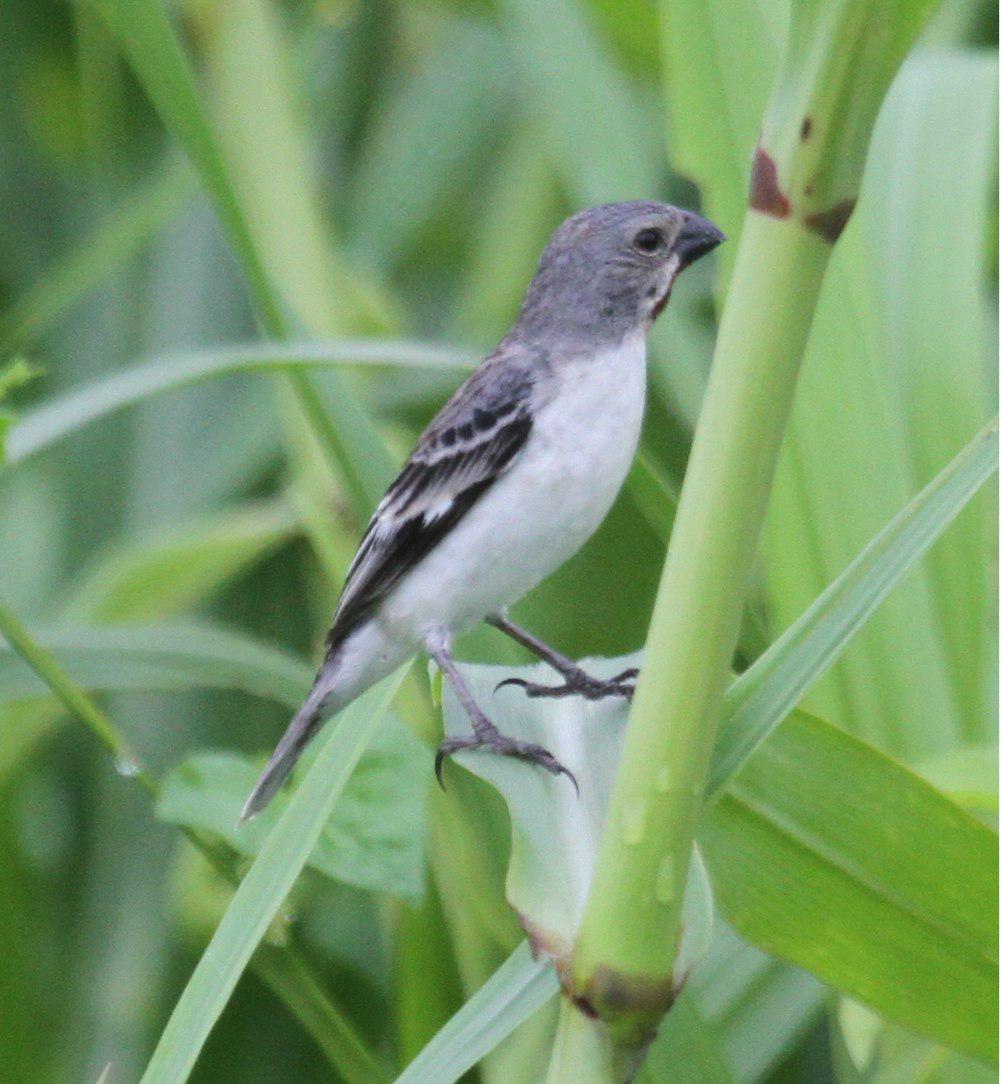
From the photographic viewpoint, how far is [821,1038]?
6.31 ft

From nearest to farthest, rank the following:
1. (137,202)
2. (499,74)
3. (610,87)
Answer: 1. (610,87)
2. (137,202)
3. (499,74)

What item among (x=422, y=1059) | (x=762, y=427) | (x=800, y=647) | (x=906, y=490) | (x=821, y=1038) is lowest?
(x=821, y=1038)

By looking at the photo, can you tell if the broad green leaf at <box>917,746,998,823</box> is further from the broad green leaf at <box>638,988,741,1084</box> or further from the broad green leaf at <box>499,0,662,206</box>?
the broad green leaf at <box>499,0,662,206</box>

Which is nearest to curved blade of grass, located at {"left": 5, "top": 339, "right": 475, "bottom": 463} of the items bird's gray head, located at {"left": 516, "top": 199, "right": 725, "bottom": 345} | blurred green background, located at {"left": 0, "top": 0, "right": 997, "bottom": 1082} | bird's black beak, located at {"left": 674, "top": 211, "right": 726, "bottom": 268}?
blurred green background, located at {"left": 0, "top": 0, "right": 997, "bottom": 1082}

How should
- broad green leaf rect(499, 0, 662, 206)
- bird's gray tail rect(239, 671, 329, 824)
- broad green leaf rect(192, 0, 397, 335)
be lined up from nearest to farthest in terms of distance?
bird's gray tail rect(239, 671, 329, 824) → broad green leaf rect(499, 0, 662, 206) → broad green leaf rect(192, 0, 397, 335)

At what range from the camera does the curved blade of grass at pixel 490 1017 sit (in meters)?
0.86

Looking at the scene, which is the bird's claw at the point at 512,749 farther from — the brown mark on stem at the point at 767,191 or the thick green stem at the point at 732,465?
the brown mark on stem at the point at 767,191

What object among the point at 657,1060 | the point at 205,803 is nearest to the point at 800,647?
the point at 657,1060

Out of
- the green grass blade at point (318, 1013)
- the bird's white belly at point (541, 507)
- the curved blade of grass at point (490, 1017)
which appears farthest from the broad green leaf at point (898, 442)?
the curved blade of grass at point (490, 1017)

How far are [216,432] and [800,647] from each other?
7.37 ft

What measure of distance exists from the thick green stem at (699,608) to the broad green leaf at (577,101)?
53.6 inches

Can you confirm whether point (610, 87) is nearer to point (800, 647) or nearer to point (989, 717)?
point (989, 717)

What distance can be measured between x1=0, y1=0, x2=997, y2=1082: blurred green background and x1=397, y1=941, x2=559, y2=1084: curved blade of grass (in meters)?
0.48

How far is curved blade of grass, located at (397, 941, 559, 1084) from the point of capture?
86cm
